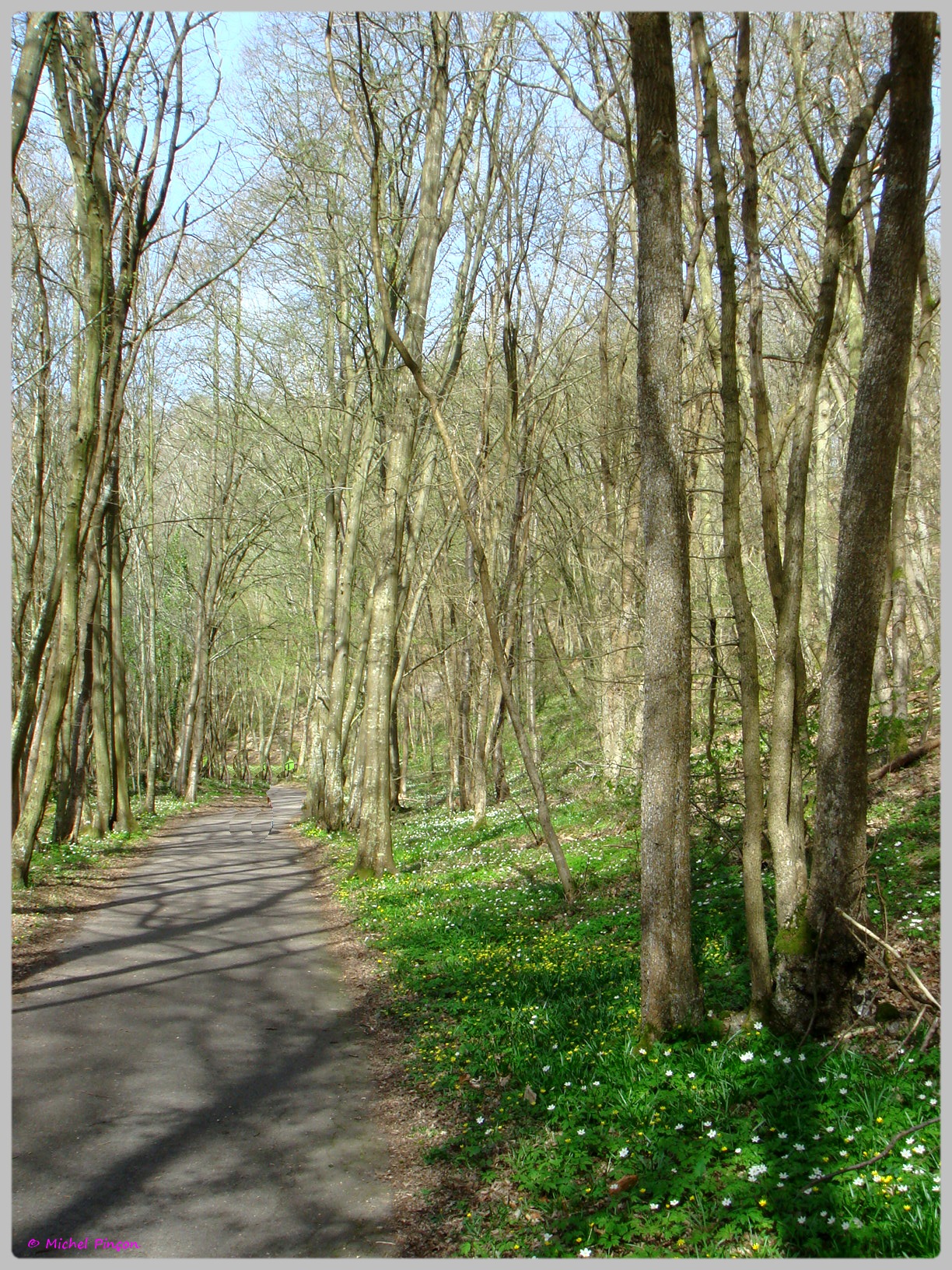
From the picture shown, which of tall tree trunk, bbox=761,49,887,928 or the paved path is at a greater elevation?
tall tree trunk, bbox=761,49,887,928

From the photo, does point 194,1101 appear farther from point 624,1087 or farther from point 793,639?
point 793,639

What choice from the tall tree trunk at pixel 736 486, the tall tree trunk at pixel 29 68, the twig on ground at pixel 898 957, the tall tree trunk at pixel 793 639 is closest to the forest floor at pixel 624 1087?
the twig on ground at pixel 898 957

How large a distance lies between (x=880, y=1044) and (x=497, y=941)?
4.26 metres

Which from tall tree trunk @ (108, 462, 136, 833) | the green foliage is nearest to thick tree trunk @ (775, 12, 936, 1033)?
the green foliage

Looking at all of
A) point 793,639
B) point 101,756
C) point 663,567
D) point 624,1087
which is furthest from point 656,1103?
point 101,756

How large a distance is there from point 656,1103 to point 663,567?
122 inches

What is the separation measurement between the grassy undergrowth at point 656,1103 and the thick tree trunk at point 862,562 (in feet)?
1.69

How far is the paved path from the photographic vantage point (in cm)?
397

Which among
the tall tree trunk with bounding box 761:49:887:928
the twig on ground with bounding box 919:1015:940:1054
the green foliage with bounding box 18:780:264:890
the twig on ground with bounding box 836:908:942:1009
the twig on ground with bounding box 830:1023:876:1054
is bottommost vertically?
the green foliage with bounding box 18:780:264:890

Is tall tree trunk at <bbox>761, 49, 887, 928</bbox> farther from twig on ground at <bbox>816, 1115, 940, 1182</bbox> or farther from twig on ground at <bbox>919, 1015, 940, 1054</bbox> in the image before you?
twig on ground at <bbox>816, 1115, 940, 1182</bbox>

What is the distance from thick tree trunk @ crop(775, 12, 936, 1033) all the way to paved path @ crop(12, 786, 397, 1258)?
9.28 feet

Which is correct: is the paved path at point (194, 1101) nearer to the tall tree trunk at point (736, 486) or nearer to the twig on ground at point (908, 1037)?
the twig on ground at point (908, 1037)

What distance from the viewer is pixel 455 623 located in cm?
2338

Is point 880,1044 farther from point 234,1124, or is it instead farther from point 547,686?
point 547,686
